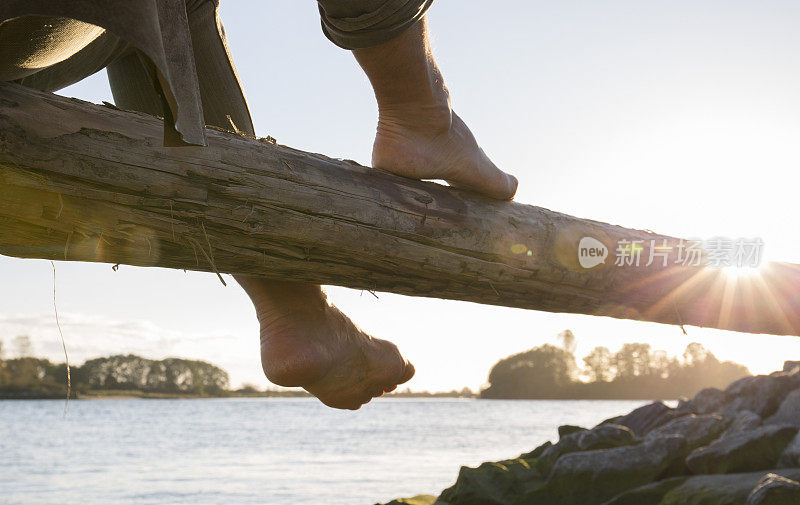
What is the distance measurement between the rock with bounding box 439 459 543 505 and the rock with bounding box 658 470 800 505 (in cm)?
146

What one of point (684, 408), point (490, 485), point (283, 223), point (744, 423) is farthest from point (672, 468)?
point (283, 223)

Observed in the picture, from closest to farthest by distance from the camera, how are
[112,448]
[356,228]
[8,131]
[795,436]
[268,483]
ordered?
[8,131], [356,228], [795,436], [268,483], [112,448]

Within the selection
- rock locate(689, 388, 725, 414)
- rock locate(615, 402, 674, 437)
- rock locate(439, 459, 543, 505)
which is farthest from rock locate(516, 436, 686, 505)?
rock locate(689, 388, 725, 414)

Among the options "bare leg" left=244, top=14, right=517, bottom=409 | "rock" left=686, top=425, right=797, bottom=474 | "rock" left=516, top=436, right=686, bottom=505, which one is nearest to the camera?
"bare leg" left=244, top=14, right=517, bottom=409

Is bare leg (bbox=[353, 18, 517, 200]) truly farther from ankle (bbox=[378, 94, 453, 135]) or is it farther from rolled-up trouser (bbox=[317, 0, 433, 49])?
rolled-up trouser (bbox=[317, 0, 433, 49])

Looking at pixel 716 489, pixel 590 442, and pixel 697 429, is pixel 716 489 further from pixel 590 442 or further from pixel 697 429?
pixel 697 429

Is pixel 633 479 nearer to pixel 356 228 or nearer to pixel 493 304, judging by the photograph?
pixel 493 304

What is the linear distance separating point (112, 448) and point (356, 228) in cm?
2022

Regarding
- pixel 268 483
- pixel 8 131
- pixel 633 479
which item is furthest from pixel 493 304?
pixel 268 483

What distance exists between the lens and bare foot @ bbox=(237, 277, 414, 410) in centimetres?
194

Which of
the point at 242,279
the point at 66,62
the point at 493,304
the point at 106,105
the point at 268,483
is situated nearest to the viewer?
the point at 106,105

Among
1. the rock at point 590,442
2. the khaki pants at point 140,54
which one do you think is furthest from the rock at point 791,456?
the khaki pants at point 140,54

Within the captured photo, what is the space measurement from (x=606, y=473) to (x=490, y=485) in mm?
1037

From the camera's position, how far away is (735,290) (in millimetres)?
2021
